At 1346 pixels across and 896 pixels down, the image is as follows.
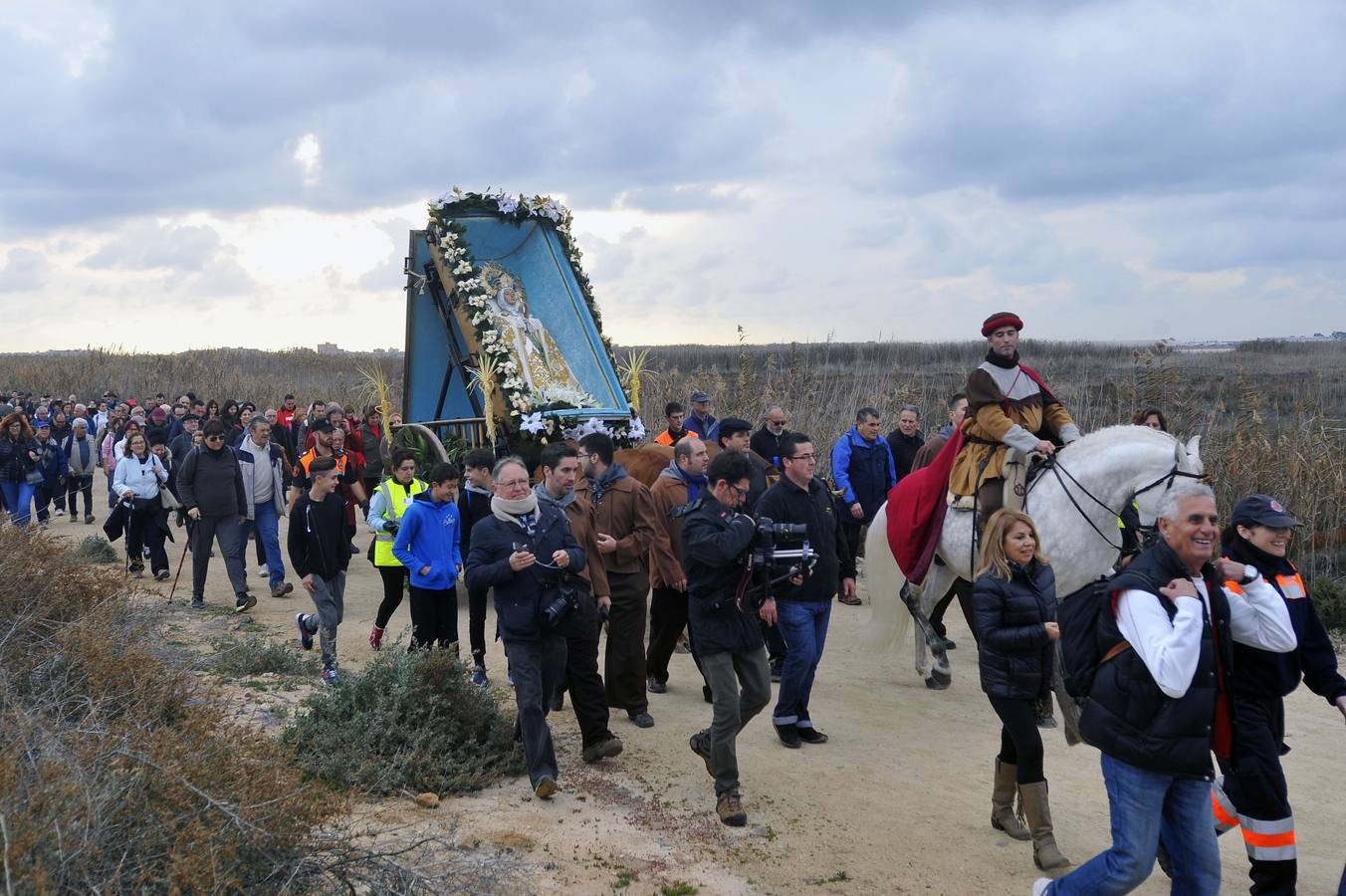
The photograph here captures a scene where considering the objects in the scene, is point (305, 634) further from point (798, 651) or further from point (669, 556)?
point (798, 651)

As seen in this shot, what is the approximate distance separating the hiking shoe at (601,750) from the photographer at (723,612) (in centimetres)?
91

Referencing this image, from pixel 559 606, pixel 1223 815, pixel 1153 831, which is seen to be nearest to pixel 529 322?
pixel 559 606

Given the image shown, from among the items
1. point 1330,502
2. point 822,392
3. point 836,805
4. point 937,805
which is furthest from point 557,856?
point 822,392

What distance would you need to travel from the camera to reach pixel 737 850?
17.7 ft

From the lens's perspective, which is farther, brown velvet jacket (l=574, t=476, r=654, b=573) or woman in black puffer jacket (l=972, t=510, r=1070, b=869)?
brown velvet jacket (l=574, t=476, r=654, b=573)

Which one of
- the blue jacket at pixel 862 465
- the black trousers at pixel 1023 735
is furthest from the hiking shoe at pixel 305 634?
the black trousers at pixel 1023 735

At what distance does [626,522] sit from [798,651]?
156cm

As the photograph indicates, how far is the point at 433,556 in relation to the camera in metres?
7.84

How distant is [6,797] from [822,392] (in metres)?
14.5

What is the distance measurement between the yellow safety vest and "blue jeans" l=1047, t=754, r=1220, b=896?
19.4 ft

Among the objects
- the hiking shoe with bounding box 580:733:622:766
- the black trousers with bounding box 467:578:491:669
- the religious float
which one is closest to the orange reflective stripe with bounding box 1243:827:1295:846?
the hiking shoe with bounding box 580:733:622:766

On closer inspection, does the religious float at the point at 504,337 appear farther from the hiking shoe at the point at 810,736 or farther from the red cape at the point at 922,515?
the hiking shoe at the point at 810,736

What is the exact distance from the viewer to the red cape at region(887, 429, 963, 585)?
8.23m

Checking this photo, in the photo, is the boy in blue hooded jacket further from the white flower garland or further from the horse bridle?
the horse bridle
